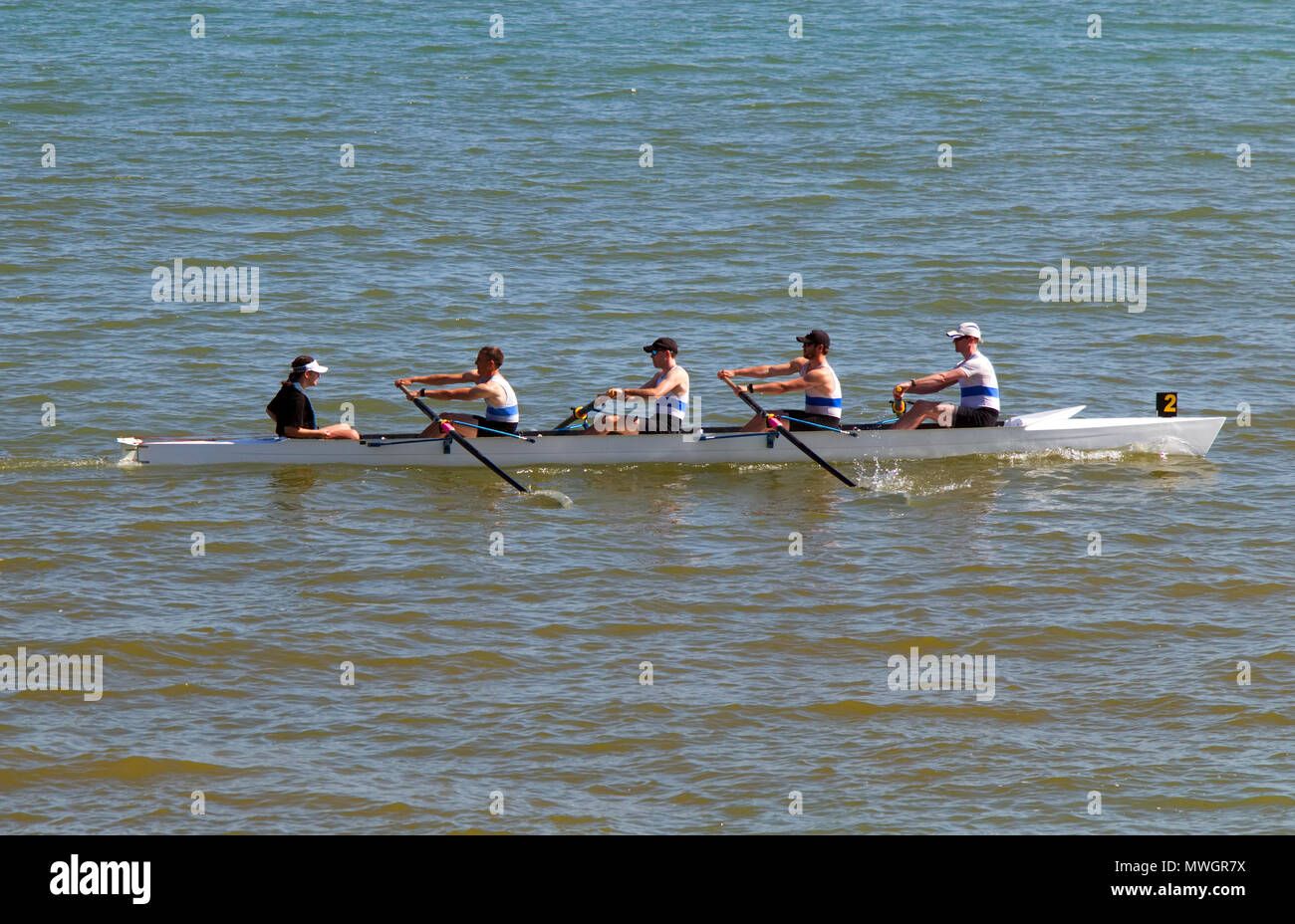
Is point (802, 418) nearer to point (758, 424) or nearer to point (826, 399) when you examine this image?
point (826, 399)

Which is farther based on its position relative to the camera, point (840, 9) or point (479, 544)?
point (840, 9)

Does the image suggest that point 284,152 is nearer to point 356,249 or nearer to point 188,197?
point 188,197

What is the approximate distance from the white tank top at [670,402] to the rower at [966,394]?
2.38m

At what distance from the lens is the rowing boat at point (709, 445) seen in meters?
17.3

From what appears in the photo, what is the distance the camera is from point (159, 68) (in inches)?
1410

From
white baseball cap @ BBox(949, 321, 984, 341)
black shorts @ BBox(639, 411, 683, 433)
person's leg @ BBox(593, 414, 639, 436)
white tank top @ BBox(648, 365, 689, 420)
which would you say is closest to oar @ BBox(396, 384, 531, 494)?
person's leg @ BBox(593, 414, 639, 436)

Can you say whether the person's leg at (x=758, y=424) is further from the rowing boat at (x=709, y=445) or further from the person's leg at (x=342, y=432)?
the person's leg at (x=342, y=432)

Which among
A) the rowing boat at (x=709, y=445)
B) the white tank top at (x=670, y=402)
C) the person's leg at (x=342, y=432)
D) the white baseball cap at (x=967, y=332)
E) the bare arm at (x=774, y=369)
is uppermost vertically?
the white baseball cap at (x=967, y=332)

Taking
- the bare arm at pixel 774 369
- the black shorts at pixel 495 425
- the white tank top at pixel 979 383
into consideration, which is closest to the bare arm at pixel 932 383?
the white tank top at pixel 979 383

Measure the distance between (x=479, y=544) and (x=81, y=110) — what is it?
2192 cm

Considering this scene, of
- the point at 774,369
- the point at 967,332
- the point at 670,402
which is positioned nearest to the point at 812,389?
the point at 774,369

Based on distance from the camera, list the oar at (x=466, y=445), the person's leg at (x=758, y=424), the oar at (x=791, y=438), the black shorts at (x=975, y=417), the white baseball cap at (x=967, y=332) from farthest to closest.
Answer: the black shorts at (x=975, y=417), the person's leg at (x=758, y=424), the white baseball cap at (x=967, y=332), the oar at (x=791, y=438), the oar at (x=466, y=445)

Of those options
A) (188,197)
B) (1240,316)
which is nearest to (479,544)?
(1240,316)

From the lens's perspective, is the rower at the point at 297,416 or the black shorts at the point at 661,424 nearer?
the rower at the point at 297,416
